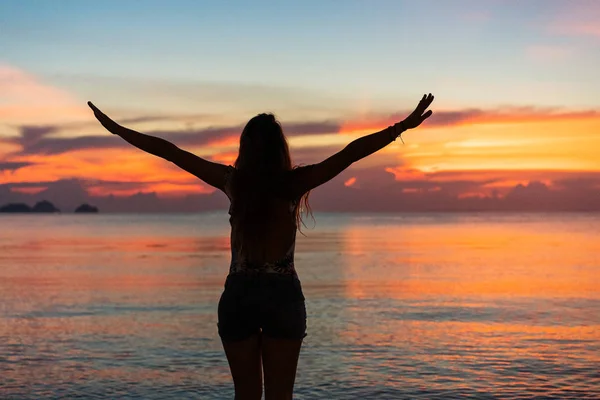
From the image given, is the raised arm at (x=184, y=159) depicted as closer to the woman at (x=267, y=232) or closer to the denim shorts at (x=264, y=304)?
the woman at (x=267, y=232)

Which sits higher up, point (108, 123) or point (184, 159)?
point (108, 123)

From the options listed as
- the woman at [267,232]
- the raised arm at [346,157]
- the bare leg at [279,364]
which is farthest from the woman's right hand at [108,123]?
the bare leg at [279,364]

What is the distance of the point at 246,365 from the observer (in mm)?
4512

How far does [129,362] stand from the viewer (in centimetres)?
1295

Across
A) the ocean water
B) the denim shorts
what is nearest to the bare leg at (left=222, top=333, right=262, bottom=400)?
the denim shorts

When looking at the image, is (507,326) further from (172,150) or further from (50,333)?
(172,150)

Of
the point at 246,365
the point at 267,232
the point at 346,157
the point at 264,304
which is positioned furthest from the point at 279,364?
the point at 346,157

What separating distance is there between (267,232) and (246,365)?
0.82m

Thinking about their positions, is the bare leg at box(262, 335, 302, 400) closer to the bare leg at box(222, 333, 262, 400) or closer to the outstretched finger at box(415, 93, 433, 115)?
the bare leg at box(222, 333, 262, 400)

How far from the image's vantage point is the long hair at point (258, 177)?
4.34 metres

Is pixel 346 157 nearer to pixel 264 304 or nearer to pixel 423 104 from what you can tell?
pixel 423 104

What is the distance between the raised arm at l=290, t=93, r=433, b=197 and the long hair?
0.11m

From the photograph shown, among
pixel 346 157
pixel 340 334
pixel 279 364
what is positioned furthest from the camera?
pixel 340 334

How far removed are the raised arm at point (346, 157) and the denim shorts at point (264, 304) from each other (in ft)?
1.73
